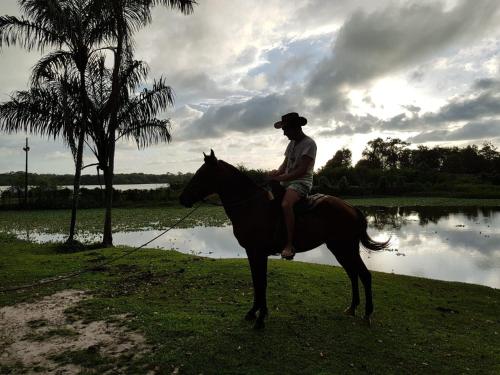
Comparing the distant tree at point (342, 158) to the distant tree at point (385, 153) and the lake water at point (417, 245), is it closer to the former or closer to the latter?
the distant tree at point (385, 153)

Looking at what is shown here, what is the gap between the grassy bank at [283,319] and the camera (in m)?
4.21

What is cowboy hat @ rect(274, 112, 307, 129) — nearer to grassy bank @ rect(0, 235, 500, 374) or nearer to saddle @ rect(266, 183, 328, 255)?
saddle @ rect(266, 183, 328, 255)

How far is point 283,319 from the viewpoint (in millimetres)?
5535

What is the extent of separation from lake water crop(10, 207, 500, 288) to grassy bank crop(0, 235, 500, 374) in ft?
10.8

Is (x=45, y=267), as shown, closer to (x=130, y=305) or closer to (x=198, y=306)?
(x=130, y=305)

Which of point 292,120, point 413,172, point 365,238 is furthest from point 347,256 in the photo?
point 413,172

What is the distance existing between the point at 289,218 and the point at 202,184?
1.41 meters

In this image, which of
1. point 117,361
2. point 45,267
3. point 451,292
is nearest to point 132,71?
point 45,267

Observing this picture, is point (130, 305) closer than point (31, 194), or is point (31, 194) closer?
point (130, 305)

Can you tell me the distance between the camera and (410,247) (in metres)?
15.0

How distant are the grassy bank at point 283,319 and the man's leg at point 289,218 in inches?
46.4

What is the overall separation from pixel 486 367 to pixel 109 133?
11.9 metres

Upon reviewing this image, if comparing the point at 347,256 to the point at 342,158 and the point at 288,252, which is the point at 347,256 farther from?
the point at 342,158

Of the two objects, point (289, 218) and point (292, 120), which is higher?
point (292, 120)
